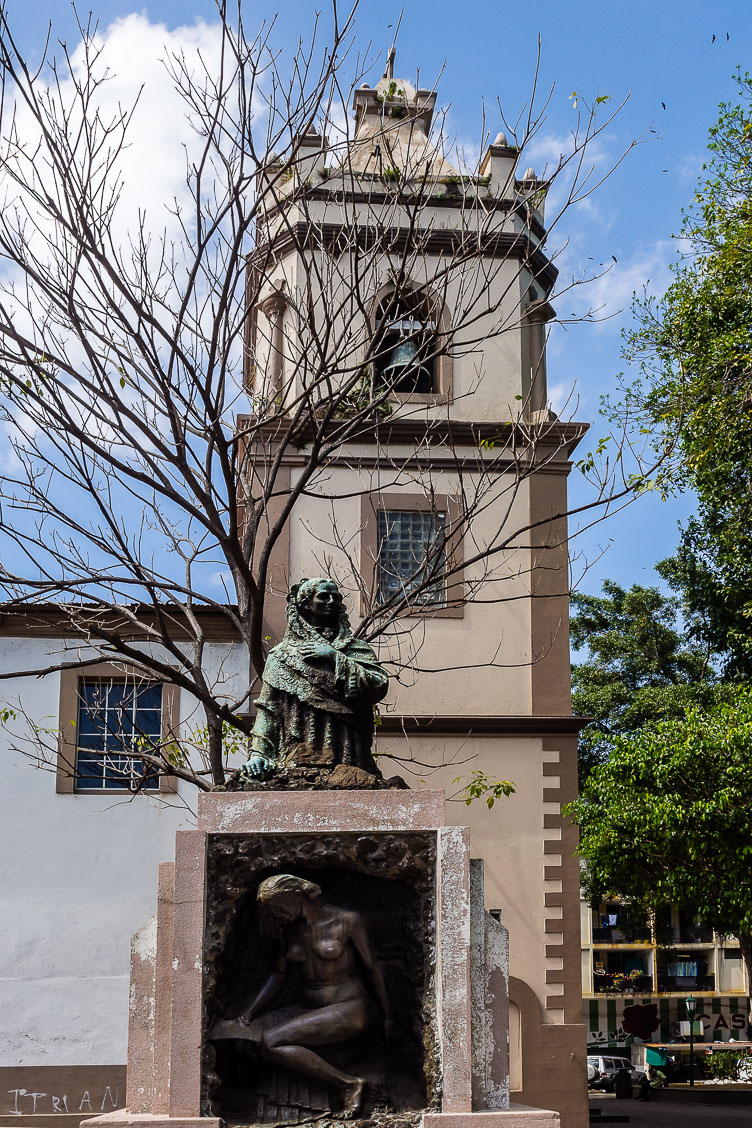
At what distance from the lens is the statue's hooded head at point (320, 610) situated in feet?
24.8

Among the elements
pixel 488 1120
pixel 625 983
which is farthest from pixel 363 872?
pixel 625 983

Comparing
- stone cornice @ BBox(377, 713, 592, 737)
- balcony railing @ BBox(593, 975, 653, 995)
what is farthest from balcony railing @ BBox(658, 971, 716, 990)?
stone cornice @ BBox(377, 713, 592, 737)

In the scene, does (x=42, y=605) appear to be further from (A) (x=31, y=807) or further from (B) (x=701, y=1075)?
(B) (x=701, y=1075)

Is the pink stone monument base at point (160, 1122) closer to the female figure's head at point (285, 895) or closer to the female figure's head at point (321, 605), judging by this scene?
the female figure's head at point (285, 895)

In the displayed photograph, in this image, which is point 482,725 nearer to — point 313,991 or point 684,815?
point 684,815

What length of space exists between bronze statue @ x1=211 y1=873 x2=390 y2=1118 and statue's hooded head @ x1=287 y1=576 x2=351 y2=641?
156 centimetres

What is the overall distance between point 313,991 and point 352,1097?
1.76ft

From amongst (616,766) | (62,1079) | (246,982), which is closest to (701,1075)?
(616,766)

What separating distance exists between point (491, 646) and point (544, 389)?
4.58 m

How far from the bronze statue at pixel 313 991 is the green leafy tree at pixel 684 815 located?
10.8m

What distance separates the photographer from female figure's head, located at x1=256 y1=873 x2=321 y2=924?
21.4ft

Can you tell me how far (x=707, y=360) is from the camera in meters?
19.2

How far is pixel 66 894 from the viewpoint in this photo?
55.3 ft

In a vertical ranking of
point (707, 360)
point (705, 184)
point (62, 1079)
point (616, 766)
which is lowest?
point (62, 1079)
